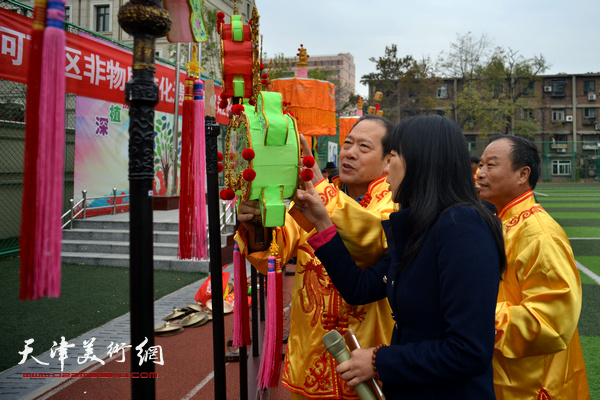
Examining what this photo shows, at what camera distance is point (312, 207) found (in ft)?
5.49

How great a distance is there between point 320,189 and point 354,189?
44 centimetres

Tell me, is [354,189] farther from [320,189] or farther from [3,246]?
[3,246]

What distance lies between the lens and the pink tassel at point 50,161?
0.93m

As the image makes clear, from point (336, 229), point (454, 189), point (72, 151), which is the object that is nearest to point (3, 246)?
point (72, 151)

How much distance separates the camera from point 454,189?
1.32 m

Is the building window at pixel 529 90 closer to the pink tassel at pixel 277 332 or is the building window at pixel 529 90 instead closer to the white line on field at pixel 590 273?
the white line on field at pixel 590 273

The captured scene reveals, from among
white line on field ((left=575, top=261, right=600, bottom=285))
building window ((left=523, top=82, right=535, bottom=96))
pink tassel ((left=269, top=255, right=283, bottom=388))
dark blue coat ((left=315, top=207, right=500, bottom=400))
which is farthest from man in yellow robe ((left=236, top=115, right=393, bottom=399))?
building window ((left=523, top=82, right=535, bottom=96))

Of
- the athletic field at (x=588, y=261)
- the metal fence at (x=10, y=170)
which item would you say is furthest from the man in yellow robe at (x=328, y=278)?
the metal fence at (x=10, y=170)

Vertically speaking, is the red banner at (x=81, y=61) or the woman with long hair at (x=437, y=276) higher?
the red banner at (x=81, y=61)

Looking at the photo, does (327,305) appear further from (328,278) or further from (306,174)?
(306,174)

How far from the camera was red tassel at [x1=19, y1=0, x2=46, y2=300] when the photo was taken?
94 centimetres

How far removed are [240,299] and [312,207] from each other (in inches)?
25.4

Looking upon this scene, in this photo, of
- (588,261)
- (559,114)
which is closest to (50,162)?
(588,261)

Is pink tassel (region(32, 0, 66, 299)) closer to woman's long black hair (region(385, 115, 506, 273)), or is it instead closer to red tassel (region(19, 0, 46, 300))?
red tassel (region(19, 0, 46, 300))
